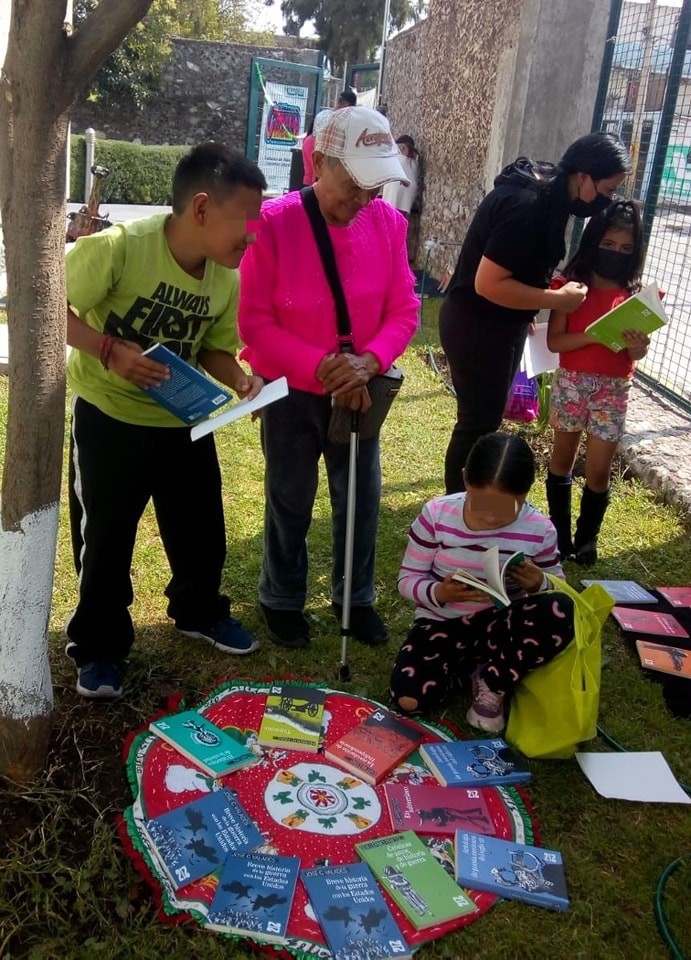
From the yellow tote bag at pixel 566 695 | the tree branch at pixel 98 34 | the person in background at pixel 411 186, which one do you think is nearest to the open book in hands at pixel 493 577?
the yellow tote bag at pixel 566 695

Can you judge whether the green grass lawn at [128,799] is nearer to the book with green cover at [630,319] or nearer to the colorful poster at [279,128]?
the book with green cover at [630,319]

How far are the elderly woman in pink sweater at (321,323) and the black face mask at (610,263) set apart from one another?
3.99 feet

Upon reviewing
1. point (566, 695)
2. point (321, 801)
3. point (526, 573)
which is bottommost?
point (321, 801)

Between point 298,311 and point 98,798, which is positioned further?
point 298,311

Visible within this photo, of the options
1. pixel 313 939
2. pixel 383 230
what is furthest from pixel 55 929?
pixel 383 230

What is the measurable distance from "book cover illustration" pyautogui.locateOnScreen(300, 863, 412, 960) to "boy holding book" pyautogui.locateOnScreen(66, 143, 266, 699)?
95cm

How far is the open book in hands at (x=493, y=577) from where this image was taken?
8.13ft

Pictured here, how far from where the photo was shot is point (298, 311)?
2750 millimetres

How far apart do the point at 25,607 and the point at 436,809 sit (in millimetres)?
1278

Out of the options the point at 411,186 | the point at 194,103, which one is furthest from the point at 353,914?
the point at 194,103

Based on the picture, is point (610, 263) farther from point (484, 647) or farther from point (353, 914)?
point (353, 914)

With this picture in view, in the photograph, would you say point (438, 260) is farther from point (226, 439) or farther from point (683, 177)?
point (226, 439)

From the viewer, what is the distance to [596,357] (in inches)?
149

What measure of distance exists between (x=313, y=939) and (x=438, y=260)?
32.1ft
